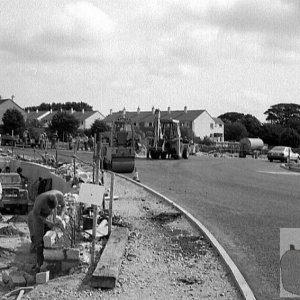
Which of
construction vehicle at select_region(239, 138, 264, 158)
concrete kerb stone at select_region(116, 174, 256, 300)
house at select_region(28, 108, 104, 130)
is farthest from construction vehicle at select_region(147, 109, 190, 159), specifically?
house at select_region(28, 108, 104, 130)

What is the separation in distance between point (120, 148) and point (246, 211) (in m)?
11.6

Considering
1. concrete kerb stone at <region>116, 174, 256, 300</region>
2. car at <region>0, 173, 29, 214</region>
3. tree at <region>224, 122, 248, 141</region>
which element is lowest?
car at <region>0, 173, 29, 214</region>

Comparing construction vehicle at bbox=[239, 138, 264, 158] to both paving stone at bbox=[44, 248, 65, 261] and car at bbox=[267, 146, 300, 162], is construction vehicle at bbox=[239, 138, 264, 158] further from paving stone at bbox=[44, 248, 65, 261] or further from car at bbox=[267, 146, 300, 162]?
paving stone at bbox=[44, 248, 65, 261]

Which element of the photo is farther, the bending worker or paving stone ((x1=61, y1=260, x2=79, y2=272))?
the bending worker

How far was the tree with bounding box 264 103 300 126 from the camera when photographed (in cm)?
10788

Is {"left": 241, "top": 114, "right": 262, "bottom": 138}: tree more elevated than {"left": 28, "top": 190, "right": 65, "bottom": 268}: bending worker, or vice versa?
{"left": 241, "top": 114, "right": 262, "bottom": 138}: tree

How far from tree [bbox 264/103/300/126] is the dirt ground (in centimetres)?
10021

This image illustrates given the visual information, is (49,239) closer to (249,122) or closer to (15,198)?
(15,198)

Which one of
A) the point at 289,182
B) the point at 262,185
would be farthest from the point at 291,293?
the point at 289,182

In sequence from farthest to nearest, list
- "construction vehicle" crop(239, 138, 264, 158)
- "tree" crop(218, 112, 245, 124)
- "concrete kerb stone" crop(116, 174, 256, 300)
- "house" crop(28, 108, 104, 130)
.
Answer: "tree" crop(218, 112, 245, 124)
"house" crop(28, 108, 104, 130)
"construction vehicle" crop(239, 138, 264, 158)
"concrete kerb stone" crop(116, 174, 256, 300)

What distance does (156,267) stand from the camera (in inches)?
310

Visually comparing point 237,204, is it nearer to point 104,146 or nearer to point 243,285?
point 243,285

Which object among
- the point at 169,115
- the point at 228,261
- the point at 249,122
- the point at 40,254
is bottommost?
the point at 40,254

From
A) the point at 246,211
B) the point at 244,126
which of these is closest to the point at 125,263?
the point at 246,211
